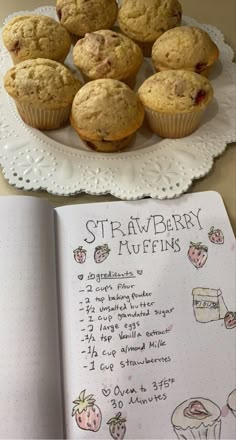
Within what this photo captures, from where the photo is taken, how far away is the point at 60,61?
1.04 meters

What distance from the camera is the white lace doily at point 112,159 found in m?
0.87

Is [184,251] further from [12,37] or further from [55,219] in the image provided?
[12,37]

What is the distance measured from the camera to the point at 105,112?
0.89 m

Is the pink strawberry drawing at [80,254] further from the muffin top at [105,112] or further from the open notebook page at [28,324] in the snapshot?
the muffin top at [105,112]

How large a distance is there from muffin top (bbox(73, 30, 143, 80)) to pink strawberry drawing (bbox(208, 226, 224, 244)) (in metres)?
0.38

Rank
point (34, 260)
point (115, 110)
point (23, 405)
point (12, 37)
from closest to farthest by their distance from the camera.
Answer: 1. point (23, 405)
2. point (34, 260)
3. point (115, 110)
4. point (12, 37)

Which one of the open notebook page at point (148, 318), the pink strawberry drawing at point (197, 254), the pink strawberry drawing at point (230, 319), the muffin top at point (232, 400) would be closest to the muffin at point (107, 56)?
the open notebook page at point (148, 318)

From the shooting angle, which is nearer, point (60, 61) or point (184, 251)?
point (184, 251)

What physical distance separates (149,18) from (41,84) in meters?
0.32

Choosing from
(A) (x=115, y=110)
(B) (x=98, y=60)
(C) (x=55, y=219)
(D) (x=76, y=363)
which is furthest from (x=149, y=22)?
(D) (x=76, y=363)

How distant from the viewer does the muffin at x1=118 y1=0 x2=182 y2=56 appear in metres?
1.05

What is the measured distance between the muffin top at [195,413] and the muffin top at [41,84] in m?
0.57

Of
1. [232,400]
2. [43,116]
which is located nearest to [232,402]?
[232,400]

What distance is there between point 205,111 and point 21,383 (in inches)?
25.7
